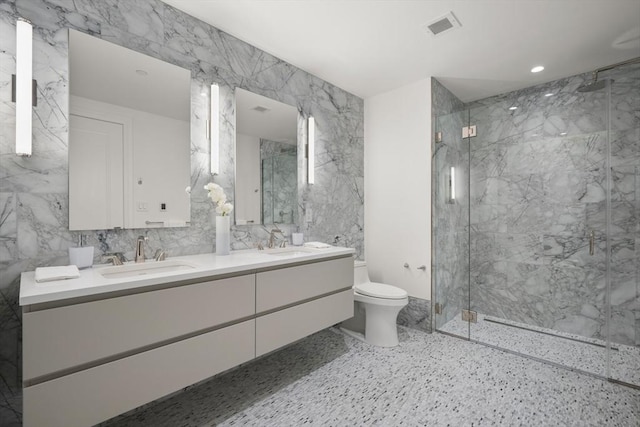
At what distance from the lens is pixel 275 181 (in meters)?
2.55

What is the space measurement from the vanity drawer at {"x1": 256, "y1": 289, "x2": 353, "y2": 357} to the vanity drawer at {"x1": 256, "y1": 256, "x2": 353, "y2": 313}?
0.19 ft

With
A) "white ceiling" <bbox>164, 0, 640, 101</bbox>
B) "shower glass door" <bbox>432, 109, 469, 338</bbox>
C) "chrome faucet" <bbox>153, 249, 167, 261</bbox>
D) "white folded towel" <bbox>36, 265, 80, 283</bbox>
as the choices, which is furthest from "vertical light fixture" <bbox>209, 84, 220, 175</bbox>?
"shower glass door" <bbox>432, 109, 469, 338</bbox>

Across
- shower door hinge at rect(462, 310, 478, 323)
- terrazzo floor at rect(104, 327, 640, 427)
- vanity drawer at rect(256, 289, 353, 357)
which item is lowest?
terrazzo floor at rect(104, 327, 640, 427)

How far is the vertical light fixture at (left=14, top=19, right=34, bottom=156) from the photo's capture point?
137 centimetres

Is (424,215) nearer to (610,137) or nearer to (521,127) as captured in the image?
(521,127)

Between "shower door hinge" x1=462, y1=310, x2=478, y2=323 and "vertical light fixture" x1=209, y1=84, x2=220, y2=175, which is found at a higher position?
"vertical light fixture" x1=209, y1=84, x2=220, y2=175

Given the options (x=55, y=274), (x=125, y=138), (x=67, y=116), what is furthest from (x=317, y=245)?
(x=67, y=116)

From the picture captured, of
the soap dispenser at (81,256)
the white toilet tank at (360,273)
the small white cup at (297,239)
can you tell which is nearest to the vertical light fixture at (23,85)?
the soap dispenser at (81,256)

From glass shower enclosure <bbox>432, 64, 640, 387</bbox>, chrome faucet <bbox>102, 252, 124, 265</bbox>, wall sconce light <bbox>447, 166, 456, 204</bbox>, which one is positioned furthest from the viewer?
wall sconce light <bbox>447, 166, 456, 204</bbox>

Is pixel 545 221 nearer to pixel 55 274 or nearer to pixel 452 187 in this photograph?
pixel 452 187

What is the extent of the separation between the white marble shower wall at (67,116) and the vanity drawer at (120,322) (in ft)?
1.95

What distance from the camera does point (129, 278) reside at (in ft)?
4.19

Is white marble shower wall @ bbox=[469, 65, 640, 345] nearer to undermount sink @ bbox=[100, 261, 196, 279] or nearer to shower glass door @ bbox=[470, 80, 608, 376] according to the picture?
shower glass door @ bbox=[470, 80, 608, 376]

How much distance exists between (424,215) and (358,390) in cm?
168
